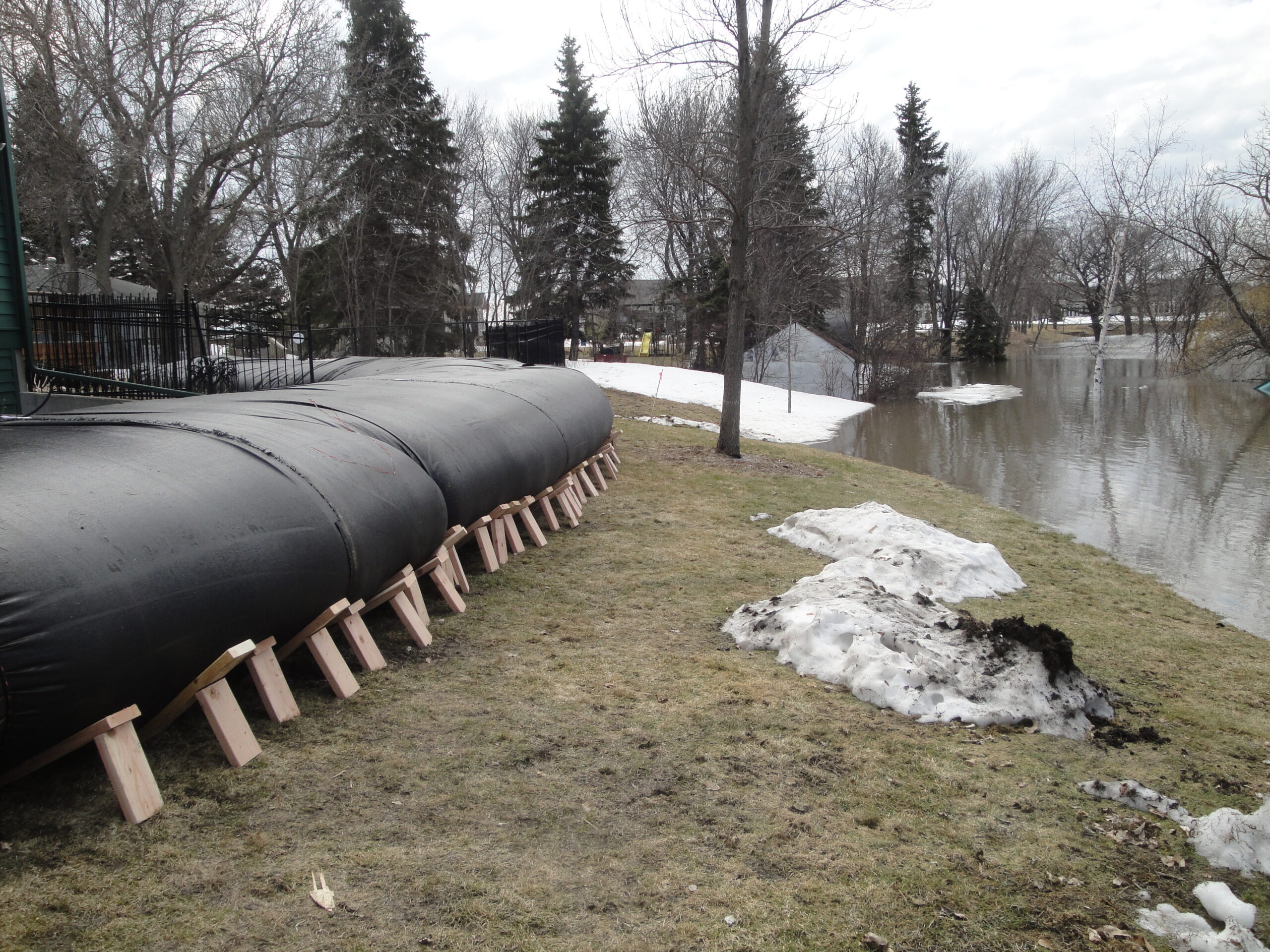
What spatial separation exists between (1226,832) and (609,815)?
2.27 metres

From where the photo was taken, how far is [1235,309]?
26.2 metres

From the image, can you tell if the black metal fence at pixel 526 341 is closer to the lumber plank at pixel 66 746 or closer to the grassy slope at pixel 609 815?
the grassy slope at pixel 609 815

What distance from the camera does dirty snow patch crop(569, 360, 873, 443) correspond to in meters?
20.3

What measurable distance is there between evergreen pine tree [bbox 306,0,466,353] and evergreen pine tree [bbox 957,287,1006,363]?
30.4 metres

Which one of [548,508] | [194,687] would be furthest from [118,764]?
[548,508]

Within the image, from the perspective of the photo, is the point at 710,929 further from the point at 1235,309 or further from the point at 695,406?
the point at 1235,309

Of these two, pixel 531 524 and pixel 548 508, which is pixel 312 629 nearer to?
pixel 531 524

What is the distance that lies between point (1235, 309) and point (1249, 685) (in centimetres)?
2659

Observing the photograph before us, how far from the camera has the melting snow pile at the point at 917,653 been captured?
4.21 meters

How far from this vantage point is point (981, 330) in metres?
47.3

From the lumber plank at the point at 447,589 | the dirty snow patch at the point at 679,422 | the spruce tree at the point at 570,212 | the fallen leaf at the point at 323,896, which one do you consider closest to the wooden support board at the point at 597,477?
the lumber plank at the point at 447,589

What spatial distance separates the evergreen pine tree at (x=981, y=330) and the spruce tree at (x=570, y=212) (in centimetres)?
2427

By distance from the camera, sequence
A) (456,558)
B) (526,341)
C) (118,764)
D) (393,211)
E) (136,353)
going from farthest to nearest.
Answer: (393,211) → (526,341) → (136,353) → (456,558) → (118,764)

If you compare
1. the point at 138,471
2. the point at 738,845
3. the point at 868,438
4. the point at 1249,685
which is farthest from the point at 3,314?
the point at 868,438
